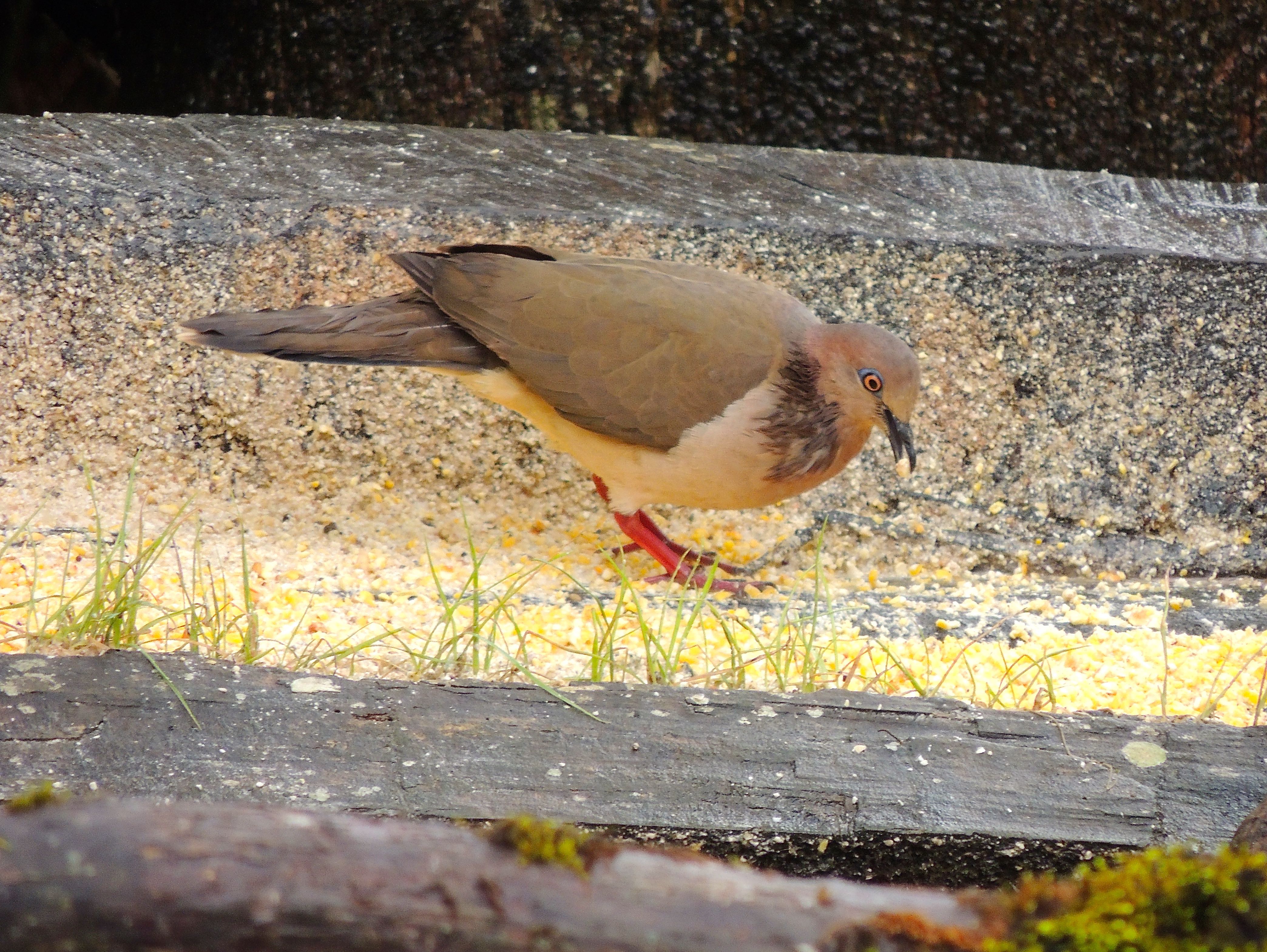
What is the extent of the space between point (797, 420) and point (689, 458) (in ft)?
0.99

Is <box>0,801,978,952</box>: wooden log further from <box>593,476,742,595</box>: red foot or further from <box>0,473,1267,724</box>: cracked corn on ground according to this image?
<box>593,476,742,595</box>: red foot

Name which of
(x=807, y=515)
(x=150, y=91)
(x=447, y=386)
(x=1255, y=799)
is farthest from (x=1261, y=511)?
(x=150, y=91)

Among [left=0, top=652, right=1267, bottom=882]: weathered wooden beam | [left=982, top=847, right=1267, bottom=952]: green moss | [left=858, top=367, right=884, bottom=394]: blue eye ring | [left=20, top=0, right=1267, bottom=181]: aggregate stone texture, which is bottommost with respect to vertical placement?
[left=0, top=652, right=1267, bottom=882]: weathered wooden beam

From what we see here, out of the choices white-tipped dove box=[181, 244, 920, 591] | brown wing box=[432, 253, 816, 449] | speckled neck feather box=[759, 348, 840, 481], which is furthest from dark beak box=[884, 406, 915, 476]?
brown wing box=[432, 253, 816, 449]

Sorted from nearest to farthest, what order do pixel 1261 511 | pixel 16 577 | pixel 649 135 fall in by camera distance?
pixel 16 577 → pixel 1261 511 → pixel 649 135

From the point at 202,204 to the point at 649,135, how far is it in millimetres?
1897

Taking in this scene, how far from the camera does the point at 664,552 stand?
354cm

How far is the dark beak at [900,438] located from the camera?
3240mm

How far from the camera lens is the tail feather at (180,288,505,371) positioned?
3.09 m

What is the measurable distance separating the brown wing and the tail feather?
0.07 m

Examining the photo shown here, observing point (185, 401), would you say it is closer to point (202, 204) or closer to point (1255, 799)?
point (202, 204)

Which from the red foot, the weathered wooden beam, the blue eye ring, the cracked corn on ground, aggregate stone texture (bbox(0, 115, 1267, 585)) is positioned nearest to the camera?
the weathered wooden beam

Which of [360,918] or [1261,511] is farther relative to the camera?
[1261,511]

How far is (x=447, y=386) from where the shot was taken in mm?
3754
